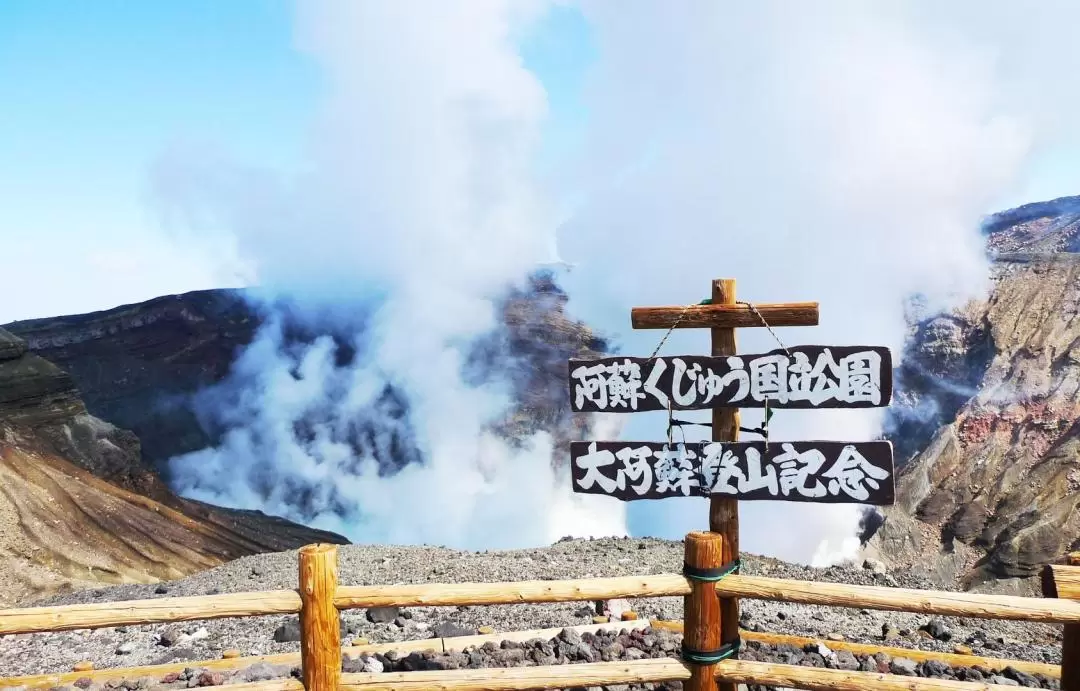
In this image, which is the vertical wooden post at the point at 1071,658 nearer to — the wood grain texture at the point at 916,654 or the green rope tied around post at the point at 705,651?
the wood grain texture at the point at 916,654

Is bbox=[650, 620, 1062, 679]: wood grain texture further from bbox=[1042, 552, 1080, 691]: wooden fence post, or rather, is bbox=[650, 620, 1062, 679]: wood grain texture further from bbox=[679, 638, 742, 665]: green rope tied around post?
bbox=[679, 638, 742, 665]: green rope tied around post

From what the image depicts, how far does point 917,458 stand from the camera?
88.6 feet

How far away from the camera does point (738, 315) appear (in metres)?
5.03

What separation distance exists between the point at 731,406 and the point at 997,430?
1013 inches

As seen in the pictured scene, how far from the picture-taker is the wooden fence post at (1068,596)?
159 inches

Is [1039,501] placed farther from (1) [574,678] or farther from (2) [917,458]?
(1) [574,678]

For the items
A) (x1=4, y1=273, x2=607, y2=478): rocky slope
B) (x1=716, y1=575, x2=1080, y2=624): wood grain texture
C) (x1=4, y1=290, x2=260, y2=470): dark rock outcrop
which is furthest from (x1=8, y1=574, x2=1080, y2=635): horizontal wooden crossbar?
(x1=4, y1=290, x2=260, y2=470): dark rock outcrop

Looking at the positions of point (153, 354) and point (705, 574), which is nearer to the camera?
point (705, 574)

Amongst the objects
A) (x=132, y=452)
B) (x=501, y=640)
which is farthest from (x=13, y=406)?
(x=501, y=640)

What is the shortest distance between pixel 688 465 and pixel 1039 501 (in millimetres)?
21646

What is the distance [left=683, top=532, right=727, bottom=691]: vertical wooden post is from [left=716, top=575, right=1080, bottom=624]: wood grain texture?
0.36ft

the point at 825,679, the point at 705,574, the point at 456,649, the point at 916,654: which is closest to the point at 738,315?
the point at 705,574

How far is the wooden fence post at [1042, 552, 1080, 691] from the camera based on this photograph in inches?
159

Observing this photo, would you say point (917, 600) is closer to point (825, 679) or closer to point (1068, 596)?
point (825, 679)
